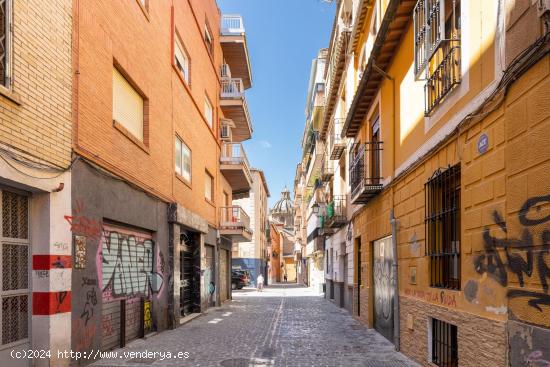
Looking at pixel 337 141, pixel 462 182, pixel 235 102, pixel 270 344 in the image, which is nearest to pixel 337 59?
pixel 337 141

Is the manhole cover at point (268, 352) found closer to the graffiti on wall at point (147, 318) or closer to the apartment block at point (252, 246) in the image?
the graffiti on wall at point (147, 318)

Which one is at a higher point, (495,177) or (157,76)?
(157,76)

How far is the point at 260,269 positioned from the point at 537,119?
43083 mm

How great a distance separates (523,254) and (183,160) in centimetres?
1194

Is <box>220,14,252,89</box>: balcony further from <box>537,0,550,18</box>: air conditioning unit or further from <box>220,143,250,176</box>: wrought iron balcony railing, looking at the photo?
<box>537,0,550,18</box>: air conditioning unit

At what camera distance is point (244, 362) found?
8695 mm

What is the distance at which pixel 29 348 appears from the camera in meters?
6.62

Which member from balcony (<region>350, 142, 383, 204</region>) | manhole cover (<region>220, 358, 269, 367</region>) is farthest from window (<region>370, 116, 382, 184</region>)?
manhole cover (<region>220, 358, 269, 367</region>)

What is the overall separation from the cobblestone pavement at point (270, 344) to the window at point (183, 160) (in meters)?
4.46

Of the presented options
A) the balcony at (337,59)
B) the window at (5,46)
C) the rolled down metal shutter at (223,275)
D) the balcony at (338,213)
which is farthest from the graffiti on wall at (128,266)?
the balcony at (337,59)

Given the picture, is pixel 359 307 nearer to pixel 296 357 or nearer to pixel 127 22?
pixel 296 357

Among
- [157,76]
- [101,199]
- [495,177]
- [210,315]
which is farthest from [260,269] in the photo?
[495,177]

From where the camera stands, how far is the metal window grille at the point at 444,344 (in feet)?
23.0

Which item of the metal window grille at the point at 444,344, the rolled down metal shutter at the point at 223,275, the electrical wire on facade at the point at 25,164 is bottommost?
the rolled down metal shutter at the point at 223,275
